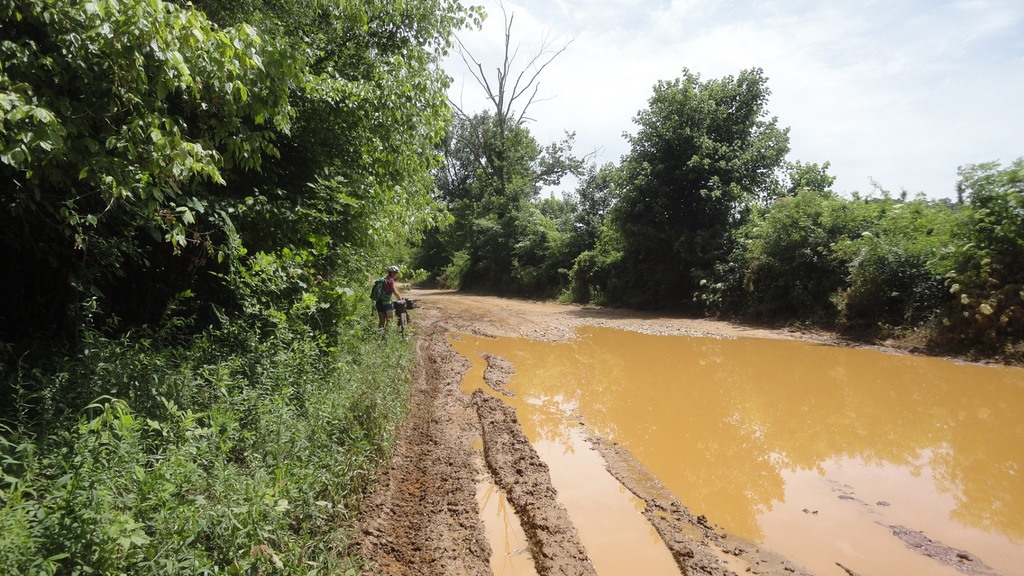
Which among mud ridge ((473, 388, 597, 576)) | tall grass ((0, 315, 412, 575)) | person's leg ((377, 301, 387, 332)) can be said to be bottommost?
mud ridge ((473, 388, 597, 576))

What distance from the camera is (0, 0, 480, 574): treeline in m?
2.75

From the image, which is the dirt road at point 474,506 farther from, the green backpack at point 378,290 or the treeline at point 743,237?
the treeline at point 743,237

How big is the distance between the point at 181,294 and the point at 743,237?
53.8 feet

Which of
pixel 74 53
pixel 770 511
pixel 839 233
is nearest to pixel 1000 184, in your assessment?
pixel 839 233

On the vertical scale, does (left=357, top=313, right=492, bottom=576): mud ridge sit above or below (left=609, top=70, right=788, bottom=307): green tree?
below

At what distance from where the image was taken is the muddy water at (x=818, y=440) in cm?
407

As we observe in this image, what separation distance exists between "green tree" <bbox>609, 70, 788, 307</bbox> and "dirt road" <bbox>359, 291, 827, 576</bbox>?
1310 cm

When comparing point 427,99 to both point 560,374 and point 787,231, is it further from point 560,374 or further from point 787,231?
point 787,231

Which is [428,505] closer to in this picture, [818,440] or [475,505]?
[475,505]

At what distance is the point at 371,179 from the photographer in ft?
23.9

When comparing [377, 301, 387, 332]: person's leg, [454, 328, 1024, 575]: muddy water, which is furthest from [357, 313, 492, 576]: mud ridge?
[377, 301, 387, 332]: person's leg

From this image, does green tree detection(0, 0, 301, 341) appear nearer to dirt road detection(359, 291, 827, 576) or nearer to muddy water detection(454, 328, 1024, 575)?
dirt road detection(359, 291, 827, 576)

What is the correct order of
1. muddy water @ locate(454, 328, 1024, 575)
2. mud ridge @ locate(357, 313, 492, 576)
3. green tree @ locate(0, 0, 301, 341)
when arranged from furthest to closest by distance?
muddy water @ locate(454, 328, 1024, 575) < mud ridge @ locate(357, 313, 492, 576) < green tree @ locate(0, 0, 301, 341)

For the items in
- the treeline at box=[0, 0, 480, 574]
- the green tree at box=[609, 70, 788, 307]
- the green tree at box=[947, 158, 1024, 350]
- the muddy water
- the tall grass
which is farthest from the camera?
the green tree at box=[609, 70, 788, 307]
